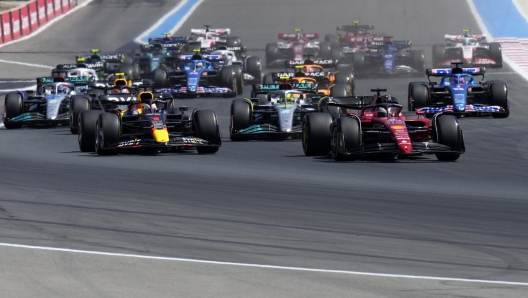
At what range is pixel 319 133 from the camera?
2100cm

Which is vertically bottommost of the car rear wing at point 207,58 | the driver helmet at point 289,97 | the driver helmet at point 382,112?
the car rear wing at point 207,58

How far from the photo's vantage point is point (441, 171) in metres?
18.3

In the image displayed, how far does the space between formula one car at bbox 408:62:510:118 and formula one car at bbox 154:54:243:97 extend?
9362mm

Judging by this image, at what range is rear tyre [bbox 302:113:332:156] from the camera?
21.0m

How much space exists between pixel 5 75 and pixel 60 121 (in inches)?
769

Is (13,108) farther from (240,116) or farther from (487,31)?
(487,31)

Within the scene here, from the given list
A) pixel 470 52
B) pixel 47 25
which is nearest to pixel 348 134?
pixel 470 52

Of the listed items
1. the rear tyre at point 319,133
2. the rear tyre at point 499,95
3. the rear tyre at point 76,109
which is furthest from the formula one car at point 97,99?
the rear tyre at point 499,95

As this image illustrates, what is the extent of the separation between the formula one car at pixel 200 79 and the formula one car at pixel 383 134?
16.2 meters

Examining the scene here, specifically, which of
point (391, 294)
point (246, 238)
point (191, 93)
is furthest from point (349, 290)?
point (191, 93)

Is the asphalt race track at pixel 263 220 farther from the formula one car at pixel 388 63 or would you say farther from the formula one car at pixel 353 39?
the formula one car at pixel 353 39

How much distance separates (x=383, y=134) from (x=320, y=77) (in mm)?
14705

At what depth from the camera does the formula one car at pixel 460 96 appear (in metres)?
28.5

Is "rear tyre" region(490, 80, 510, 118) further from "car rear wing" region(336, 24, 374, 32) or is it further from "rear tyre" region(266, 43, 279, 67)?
"car rear wing" region(336, 24, 374, 32)
